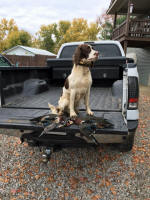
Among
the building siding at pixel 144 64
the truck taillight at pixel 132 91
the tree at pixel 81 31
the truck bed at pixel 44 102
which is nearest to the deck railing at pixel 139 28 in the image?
the building siding at pixel 144 64

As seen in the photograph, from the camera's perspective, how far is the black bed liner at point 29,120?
200 centimetres

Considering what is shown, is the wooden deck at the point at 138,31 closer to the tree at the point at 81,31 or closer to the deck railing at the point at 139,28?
the deck railing at the point at 139,28

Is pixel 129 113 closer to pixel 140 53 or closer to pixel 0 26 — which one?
pixel 140 53

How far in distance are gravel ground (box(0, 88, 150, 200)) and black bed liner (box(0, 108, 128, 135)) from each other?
0.19 m

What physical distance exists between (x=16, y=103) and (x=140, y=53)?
14.5 metres

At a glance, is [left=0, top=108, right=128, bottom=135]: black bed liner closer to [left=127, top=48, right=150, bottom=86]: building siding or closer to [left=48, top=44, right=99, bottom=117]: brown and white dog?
[left=48, top=44, right=99, bottom=117]: brown and white dog

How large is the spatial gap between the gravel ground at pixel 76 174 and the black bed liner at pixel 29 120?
191 millimetres

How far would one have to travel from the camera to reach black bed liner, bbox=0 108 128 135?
2.00m

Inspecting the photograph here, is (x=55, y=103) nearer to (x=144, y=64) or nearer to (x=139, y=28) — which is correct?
(x=139, y=28)

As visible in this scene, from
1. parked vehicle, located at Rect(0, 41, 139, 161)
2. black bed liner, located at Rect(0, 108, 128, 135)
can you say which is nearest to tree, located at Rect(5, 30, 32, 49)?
parked vehicle, located at Rect(0, 41, 139, 161)

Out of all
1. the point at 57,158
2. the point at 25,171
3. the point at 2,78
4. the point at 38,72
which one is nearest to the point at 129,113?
the point at 57,158

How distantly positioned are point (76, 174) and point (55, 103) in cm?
134

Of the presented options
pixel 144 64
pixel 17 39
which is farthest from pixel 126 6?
pixel 17 39

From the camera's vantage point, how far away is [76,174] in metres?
2.63
